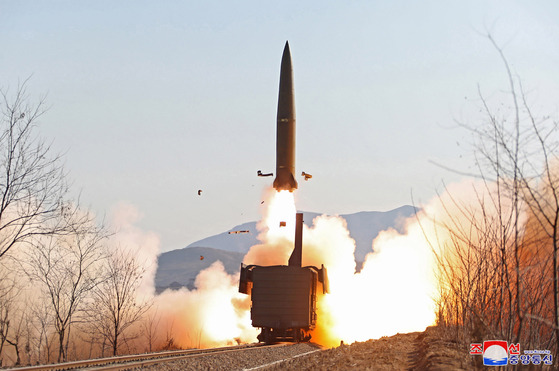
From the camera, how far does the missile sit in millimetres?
47688

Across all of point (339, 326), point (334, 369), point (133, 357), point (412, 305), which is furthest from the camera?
point (412, 305)

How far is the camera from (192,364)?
2484 cm

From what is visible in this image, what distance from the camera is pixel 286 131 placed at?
48.7 m

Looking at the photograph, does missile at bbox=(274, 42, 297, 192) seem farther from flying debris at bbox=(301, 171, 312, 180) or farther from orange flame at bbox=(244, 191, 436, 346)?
flying debris at bbox=(301, 171, 312, 180)

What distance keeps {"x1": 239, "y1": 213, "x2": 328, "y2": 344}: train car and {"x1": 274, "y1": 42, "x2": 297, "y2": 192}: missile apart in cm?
724

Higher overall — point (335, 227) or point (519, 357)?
point (335, 227)

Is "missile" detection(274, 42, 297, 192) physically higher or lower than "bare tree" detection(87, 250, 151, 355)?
higher

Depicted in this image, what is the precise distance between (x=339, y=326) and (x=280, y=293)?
975 cm

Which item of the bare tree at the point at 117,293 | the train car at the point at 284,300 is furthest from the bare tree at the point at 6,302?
the train car at the point at 284,300

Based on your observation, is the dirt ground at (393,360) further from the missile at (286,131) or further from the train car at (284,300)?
the missile at (286,131)

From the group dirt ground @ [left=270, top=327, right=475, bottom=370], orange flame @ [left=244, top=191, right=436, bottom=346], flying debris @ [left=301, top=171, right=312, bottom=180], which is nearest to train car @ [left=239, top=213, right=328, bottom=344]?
orange flame @ [left=244, top=191, right=436, bottom=346]

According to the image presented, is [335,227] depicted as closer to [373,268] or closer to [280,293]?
[373,268]

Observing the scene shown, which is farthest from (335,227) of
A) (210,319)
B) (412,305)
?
(210,319)

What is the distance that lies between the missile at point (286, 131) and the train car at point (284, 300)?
7239 millimetres
